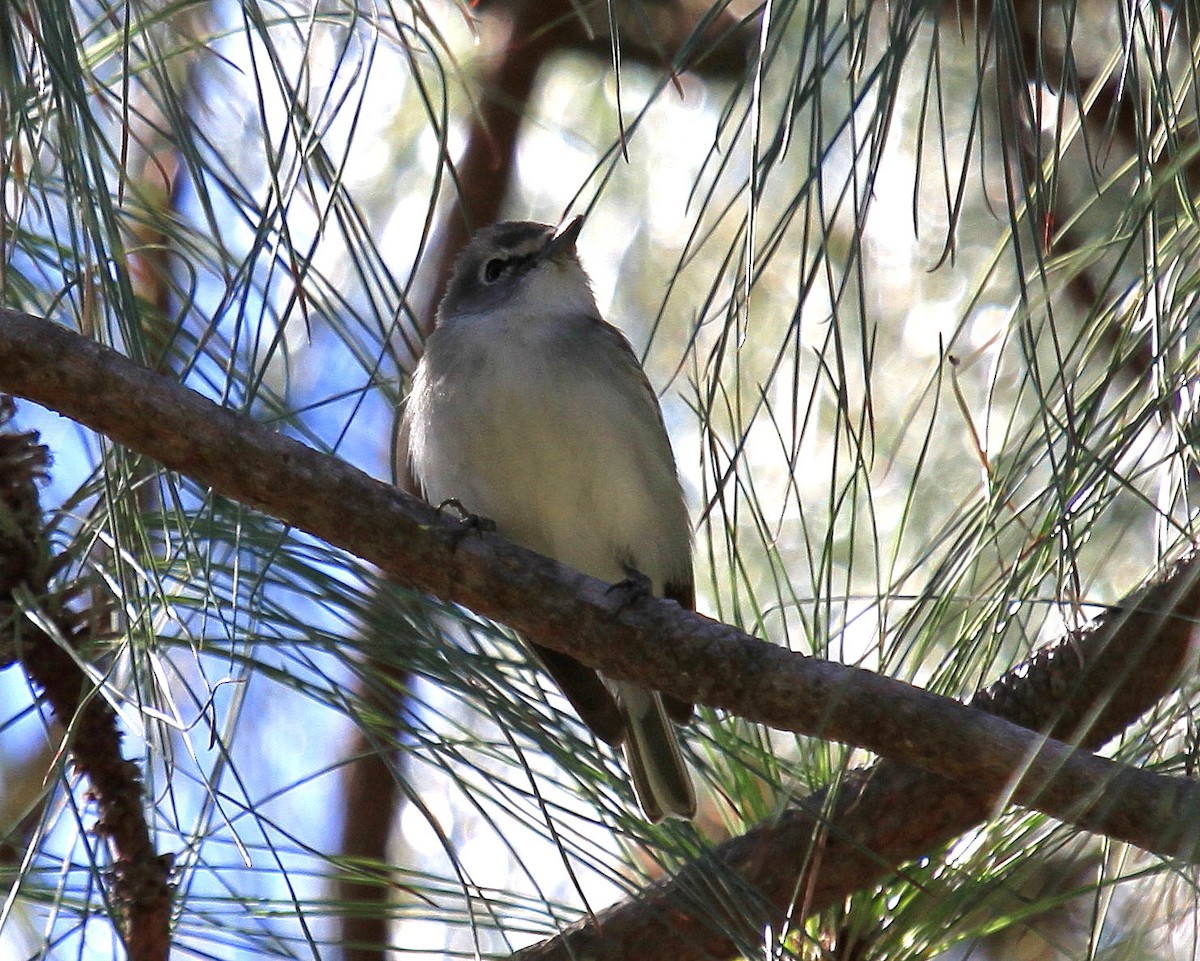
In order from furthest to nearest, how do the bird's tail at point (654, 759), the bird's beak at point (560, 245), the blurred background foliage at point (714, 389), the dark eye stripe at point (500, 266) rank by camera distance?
the dark eye stripe at point (500, 266) < the bird's beak at point (560, 245) < the bird's tail at point (654, 759) < the blurred background foliage at point (714, 389)

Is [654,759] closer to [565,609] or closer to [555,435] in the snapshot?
[555,435]

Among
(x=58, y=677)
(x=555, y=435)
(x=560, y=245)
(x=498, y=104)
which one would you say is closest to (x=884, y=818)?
(x=58, y=677)

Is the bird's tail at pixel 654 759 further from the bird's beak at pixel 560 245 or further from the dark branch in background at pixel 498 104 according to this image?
the bird's beak at pixel 560 245

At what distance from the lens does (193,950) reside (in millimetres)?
2322

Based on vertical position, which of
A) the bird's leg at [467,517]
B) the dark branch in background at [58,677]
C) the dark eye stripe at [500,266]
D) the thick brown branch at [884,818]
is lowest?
the thick brown branch at [884,818]

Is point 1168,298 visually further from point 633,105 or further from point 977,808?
point 633,105

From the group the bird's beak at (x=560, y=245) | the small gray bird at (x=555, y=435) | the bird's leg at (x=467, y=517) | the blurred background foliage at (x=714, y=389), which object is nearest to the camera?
the blurred background foliage at (x=714, y=389)

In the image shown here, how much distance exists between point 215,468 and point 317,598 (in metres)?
0.30

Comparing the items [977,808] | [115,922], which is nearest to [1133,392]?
[977,808]

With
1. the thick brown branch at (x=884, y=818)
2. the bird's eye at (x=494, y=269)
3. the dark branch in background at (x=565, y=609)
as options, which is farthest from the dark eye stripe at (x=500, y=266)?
the thick brown branch at (x=884, y=818)

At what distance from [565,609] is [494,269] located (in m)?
1.86

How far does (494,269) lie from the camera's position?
13.1 ft

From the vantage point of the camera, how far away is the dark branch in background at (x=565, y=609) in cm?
182

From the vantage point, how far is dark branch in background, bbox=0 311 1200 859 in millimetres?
1823
